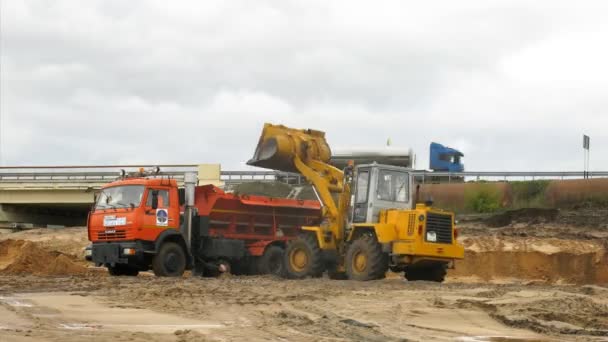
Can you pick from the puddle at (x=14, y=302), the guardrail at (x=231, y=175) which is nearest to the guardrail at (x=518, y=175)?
the guardrail at (x=231, y=175)

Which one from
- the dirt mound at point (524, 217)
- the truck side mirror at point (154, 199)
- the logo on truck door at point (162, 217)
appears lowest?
the logo on truck door at point (162, 217)

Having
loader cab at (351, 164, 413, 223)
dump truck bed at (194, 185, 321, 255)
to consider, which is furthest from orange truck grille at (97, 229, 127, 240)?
loader cab at (351, 164, 413, 223)

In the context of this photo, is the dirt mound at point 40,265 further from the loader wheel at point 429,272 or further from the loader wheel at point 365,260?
the loader wheel at point 429,272

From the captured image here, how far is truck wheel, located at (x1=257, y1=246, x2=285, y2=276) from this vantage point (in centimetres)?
2647

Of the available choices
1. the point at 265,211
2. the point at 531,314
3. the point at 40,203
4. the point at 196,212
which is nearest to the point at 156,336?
the point at 531,314

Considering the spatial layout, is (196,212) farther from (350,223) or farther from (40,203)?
(40,203)

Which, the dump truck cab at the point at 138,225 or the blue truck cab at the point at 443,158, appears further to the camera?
the blue truck cab at the point at 443,158

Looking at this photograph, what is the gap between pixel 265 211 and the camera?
87.6ft

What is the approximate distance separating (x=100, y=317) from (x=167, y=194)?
1143cm

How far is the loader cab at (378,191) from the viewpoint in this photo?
2275cm

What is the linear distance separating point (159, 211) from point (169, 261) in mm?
1317

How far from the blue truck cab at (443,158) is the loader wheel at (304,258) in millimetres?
32257

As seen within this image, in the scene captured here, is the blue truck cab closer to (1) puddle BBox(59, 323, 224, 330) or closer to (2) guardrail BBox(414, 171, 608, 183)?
(2) guardrail BBox(414, 171, 608, 183)

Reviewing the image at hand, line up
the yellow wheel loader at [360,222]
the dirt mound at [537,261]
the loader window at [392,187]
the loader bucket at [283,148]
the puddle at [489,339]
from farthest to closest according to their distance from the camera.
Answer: the dirt mound at [537,261] → the loader bucket at [283,148] → the loader window at [392,187] → the yellow wheel loader at [360,222] → the puddle at [489,339]
